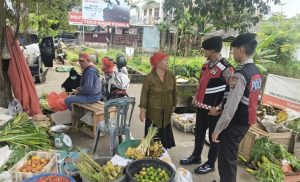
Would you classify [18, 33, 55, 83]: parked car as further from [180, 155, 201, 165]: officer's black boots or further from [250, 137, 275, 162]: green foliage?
[250, 137, 275, 162]: green foliage

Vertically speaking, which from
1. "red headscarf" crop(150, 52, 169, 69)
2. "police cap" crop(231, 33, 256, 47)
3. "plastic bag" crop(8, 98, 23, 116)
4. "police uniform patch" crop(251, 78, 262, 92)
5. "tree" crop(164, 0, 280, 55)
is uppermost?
"tree" crop(164, 0, 280, 55)

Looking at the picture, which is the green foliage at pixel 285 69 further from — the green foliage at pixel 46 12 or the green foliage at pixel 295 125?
the green foliage at pixel 46 12

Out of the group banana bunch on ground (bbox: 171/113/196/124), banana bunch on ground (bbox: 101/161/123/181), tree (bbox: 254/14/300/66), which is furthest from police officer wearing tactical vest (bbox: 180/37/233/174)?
tree (bbox: 254/14/300/66)

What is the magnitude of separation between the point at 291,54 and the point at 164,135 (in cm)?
906

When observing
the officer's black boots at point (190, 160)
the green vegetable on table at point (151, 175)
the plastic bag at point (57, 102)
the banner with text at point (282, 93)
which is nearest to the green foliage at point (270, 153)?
the officer's black boots at point (190, 160)

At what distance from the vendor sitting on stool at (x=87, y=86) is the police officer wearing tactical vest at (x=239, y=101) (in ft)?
9.18

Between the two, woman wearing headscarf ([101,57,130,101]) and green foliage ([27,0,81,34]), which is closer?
woman wearing headscarf ([101,57,130,101])

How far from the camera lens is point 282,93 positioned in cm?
630

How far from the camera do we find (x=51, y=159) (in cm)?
341

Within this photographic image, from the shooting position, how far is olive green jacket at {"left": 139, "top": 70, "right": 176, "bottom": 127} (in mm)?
4102

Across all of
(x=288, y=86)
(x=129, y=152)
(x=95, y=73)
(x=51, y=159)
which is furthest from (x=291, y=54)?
(x=51, y=159)

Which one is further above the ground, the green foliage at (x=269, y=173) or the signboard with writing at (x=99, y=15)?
the signboard with writing at (x=99, y=15)

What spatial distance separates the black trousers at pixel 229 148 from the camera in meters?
3.29

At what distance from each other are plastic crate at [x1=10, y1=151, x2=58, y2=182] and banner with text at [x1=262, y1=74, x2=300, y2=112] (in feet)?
16.3
